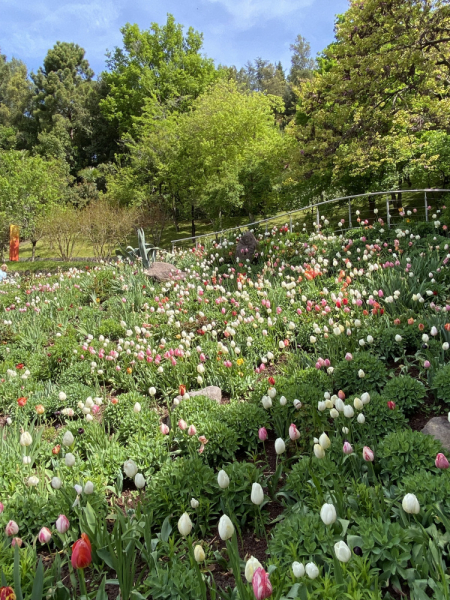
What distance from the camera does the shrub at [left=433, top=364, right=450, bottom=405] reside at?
3109mm

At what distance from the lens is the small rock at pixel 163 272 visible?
26.1ft

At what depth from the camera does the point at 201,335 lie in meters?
5.29

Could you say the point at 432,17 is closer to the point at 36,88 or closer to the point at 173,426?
the point at 173,426

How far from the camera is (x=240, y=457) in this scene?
326 cm

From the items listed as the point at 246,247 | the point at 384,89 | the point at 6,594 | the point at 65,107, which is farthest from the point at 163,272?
the point at 65,107

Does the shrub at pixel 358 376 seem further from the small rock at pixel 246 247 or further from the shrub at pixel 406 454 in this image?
the small rock at pixel 246 247

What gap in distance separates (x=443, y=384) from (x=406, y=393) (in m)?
0.27

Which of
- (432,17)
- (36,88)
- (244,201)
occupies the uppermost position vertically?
(36,88)

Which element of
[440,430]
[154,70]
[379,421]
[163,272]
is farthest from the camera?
[154,70]

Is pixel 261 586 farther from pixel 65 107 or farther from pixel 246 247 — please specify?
pixel 65 107

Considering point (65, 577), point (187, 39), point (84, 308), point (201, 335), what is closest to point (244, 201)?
point (84, 308)

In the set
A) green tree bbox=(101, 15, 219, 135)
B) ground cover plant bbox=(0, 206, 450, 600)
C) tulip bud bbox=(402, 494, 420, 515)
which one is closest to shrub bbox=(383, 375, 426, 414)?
ground cover plant bbox=(0, 206, 450, 600)

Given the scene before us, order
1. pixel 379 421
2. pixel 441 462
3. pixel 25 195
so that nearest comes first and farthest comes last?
pixel 441 462 → pixel 379 421 → pixel 25 195

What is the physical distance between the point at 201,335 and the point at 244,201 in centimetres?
1268
